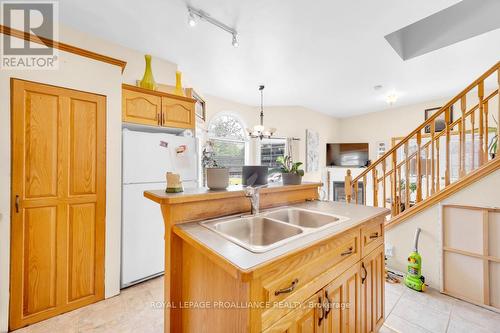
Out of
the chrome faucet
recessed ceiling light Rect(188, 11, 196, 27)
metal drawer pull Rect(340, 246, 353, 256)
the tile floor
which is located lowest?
the tile floor

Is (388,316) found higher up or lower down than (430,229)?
lower down

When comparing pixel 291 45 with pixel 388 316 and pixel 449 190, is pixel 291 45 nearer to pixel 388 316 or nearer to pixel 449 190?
pixel 449 190

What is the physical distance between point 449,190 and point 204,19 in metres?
2.97

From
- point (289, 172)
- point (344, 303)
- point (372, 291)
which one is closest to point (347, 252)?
point (344, 303)

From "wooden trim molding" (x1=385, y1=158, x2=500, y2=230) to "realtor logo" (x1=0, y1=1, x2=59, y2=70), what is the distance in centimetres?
371

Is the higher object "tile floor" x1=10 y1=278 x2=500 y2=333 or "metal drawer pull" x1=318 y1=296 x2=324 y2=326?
"metal drawer pull" x1=318 y1=296 x2=324 y2=326

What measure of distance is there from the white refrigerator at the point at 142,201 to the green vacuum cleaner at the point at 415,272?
8.88ft

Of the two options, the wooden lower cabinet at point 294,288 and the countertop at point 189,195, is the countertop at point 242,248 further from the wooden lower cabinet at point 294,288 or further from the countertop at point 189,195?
the countertop at point 189,195

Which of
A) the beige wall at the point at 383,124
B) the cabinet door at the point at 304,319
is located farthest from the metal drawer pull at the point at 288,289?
the beige wall at the point at 383,124

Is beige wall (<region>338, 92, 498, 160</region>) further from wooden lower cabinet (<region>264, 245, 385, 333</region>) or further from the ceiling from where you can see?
wooden lower cabinet (<region>264, 245, 385, 333</region>)

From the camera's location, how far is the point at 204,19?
7.07ft

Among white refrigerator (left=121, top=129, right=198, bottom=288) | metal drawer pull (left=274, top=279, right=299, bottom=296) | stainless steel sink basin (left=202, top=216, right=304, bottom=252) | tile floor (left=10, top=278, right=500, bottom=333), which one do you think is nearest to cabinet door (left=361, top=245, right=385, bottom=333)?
tile floor (left=10, top=278, right=500, bottom=333)

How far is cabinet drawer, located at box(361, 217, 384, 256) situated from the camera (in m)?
1.41

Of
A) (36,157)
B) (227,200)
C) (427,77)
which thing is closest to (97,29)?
(36,157)
